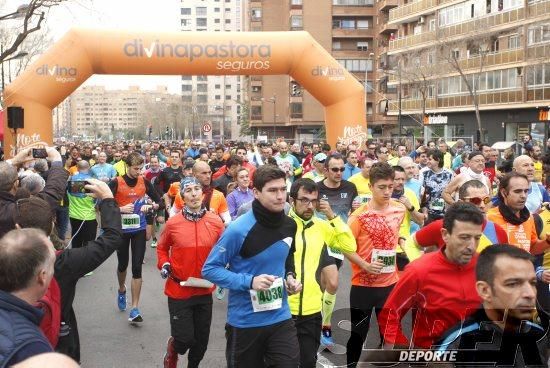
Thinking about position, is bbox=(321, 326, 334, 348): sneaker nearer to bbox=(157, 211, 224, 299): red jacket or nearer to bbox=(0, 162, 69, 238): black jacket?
bbox=(157, 211, 224, 299): red jacket

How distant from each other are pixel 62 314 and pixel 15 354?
1.75 metres

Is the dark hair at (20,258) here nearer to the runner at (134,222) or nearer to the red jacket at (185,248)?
the red jacket at (185,248)

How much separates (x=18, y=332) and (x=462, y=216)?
2.43 meters

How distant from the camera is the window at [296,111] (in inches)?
2729

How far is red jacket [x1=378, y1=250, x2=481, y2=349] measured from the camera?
3.45m

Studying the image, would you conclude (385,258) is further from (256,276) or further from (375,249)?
(256,276)

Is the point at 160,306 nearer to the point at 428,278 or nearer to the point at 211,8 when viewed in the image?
the point at 428,278

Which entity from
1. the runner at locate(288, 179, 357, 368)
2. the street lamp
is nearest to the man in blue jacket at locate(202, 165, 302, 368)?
the runner at locate(288, 179, 357, 368)

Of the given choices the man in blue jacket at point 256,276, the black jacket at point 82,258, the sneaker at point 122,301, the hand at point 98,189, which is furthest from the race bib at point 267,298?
the sneaker at point 122,301

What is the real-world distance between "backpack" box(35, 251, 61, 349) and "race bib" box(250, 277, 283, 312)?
1254 mm

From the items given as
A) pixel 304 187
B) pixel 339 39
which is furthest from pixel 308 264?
pixel 339 39

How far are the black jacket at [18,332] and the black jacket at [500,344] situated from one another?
172cm

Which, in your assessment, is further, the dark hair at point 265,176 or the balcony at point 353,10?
the balcony at point 353,10

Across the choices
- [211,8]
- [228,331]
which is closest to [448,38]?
[228,331]
